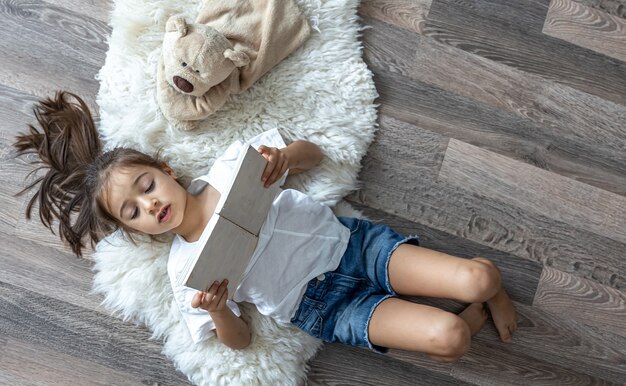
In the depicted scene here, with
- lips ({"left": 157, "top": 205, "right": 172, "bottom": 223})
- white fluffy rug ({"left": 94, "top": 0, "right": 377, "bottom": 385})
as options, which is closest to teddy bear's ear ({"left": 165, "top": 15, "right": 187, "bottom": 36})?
white fluffy rug ({"left": 94, "top": 0, "right": 377, "bottom": 385})

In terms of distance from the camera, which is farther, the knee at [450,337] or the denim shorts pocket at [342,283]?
the denim shorts pocket at [342,283]

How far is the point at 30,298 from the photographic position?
1.19 m

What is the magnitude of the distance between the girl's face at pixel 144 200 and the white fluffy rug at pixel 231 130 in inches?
6.0

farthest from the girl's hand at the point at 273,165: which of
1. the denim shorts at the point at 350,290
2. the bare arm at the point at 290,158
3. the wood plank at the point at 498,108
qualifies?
the wood plank at the point at 498,108

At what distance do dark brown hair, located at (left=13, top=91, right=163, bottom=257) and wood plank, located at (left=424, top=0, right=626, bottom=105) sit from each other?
0.71m

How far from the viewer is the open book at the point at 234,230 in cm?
87

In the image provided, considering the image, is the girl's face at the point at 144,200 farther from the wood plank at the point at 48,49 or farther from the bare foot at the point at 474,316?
the bare foot at the point at 474,316

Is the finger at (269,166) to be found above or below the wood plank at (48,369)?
above

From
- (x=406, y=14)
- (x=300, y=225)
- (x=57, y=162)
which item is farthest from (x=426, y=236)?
(x=57, y=162)

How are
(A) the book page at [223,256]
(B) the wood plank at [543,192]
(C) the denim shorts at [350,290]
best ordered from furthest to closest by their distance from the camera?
(B) the wood plank at [543,192]
(C) the denim shorts at [350,290]
(A) the book page at [223,256]

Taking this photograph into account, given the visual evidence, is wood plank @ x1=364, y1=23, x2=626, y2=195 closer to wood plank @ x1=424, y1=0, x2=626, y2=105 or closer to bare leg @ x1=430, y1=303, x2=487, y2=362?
wood plank @ x1=424, y1=0, x2=626, y2=105

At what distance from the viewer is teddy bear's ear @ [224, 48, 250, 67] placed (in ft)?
3.43

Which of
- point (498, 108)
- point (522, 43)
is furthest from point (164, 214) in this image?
point (522, 43)

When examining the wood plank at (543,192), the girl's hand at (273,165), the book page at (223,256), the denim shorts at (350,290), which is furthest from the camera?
the wood plank at (543,192)
